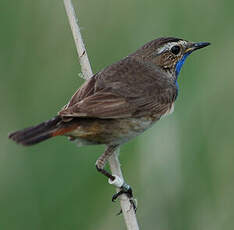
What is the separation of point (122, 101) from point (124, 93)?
0.29 feet

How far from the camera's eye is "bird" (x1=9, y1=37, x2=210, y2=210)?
11.0 ft

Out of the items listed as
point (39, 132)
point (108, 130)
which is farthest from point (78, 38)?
point (39, 132)

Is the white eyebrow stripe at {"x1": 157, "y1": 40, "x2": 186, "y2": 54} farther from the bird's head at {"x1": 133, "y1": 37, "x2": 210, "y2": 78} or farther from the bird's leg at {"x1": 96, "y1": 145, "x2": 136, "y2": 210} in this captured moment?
the bird's leg at {"x1": 96, "y1": 145, "x2": 136, "y2": 210}

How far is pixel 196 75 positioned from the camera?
158 inches

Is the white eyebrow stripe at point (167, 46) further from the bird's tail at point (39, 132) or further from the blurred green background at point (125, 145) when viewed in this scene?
the bird's tail at point (39, 132)

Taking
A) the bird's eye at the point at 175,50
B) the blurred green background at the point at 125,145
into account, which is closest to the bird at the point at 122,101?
the bird's eye at the point at 175,50

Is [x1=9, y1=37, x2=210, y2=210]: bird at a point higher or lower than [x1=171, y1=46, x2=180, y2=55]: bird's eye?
lower

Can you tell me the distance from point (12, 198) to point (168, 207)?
43.6 inches

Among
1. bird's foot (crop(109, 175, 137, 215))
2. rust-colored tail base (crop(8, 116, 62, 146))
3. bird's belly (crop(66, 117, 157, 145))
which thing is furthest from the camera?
bird's foot (crop(109, 175, 137, 215))

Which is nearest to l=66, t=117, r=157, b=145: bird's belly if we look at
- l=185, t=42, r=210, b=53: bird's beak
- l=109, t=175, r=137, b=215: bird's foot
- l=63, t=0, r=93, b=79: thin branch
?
l=109, t=175, r=137, b=215: bird's foot

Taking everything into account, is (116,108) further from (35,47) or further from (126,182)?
(35,47)

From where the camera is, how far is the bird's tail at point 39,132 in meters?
2.95

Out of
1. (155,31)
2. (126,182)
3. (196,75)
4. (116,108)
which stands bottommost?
(126,182)

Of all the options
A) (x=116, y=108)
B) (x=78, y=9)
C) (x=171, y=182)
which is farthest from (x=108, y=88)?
(x=78, y=9)
